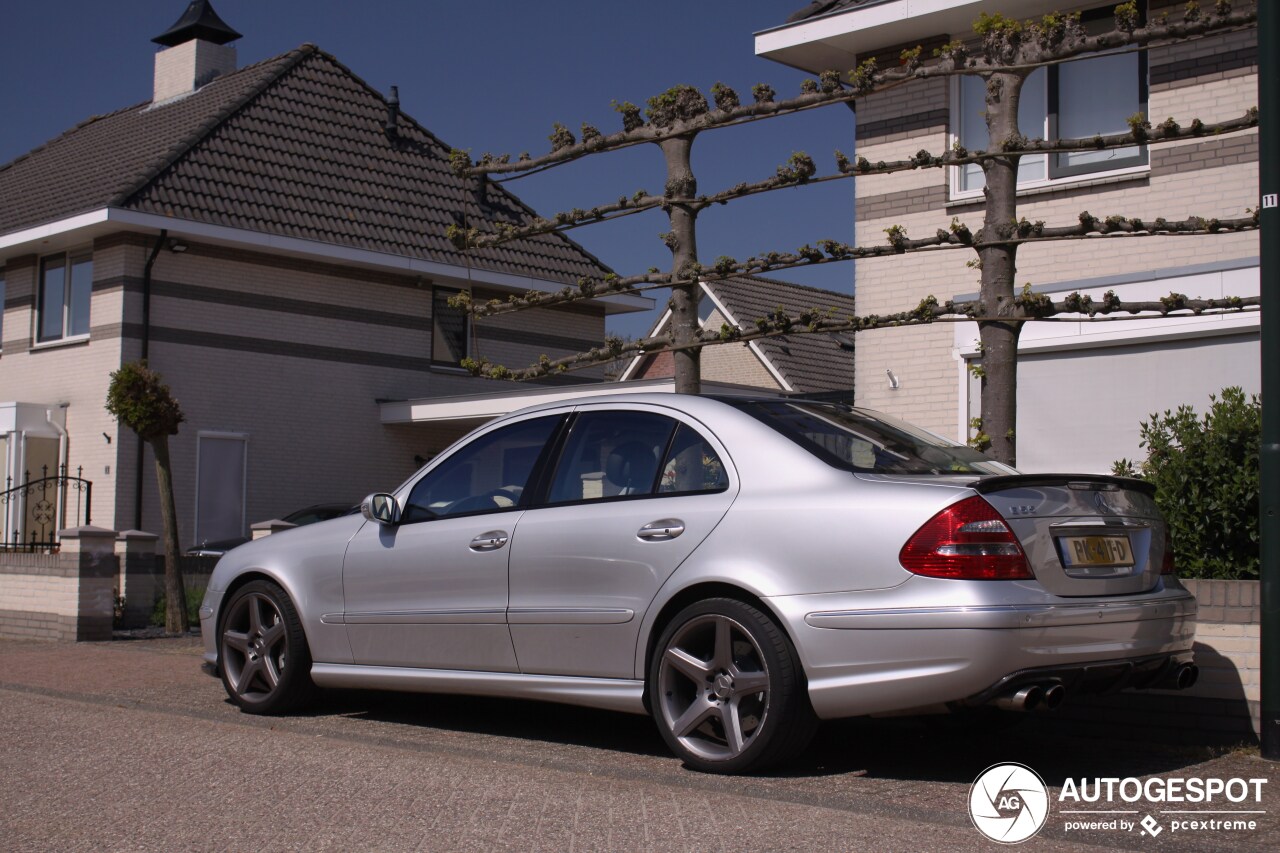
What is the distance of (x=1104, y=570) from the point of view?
5586mm

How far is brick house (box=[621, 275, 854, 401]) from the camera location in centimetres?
3023

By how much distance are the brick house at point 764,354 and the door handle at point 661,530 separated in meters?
22.8

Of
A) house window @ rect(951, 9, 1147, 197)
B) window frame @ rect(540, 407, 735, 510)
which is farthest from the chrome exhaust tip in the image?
house window @ rect(951, 9, 1147, 197)

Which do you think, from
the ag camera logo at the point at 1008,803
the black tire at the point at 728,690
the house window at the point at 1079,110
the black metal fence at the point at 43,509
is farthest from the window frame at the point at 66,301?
the ag camera logo at the point at 1008,803

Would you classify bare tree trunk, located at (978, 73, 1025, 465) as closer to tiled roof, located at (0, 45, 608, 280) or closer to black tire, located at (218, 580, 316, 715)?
black tire, located at (218, 580, 316, 715)

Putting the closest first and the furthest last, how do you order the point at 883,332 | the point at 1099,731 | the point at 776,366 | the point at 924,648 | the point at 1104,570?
the point at 924,648
the point at 1104,570
the point at 1099,731
the point at 883,332
the point at 776,366

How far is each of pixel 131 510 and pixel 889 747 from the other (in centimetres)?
1504

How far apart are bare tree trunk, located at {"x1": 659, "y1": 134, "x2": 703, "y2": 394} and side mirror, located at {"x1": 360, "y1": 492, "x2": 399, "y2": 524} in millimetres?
3391

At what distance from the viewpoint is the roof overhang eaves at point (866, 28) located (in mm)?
13180

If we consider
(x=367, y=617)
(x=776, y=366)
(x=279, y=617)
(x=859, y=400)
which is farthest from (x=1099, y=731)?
(x=776, y=366)

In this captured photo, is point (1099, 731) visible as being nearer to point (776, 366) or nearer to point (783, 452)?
point (783, 452)

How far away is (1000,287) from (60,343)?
1570 centimetres

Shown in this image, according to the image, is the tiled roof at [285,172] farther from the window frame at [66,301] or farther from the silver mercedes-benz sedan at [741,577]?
the silver mercedes-benz sedan at [741,577]

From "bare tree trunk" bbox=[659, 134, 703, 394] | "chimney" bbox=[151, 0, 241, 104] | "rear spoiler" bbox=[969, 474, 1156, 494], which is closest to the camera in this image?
"rear spoiler" bbox=[969, 474, 1156, 494]
